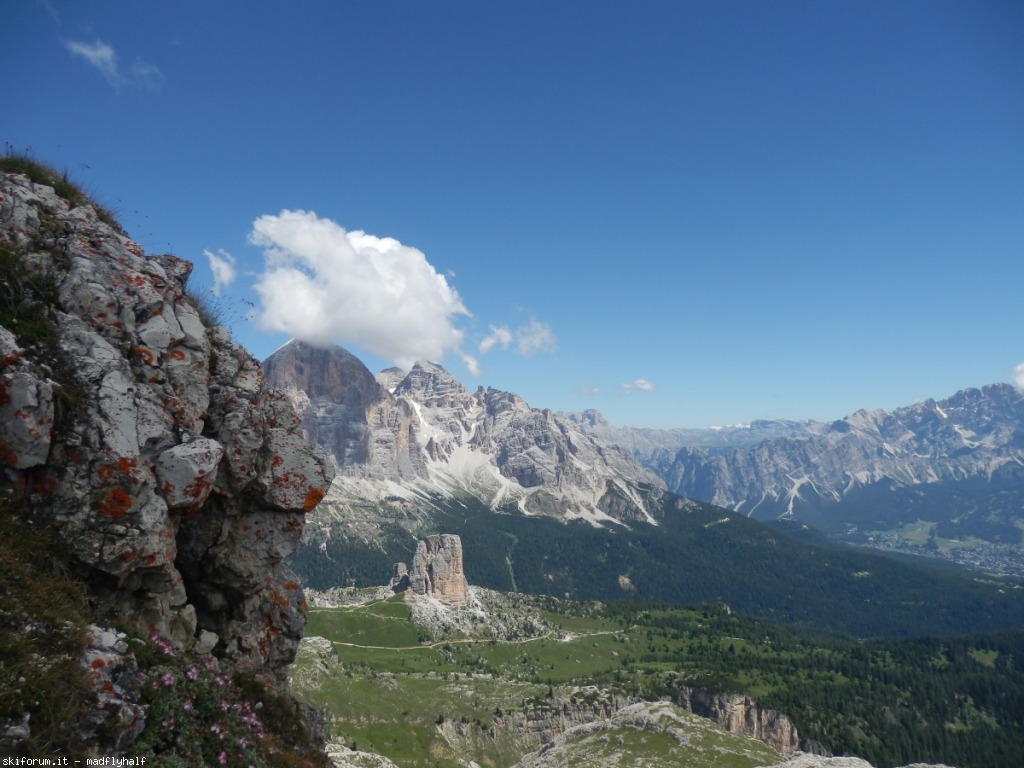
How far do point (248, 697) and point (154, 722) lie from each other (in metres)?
4.64

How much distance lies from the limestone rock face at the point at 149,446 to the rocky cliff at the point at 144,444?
4 centimetres

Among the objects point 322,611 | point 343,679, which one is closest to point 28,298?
point 343,679

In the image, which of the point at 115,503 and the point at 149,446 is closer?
the point at 115,503

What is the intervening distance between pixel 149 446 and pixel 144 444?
7.7 inches

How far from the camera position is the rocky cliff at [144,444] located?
14.1 metres

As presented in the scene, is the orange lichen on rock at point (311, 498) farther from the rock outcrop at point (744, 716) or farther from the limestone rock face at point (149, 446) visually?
the rock outcrop at point (744, 716)

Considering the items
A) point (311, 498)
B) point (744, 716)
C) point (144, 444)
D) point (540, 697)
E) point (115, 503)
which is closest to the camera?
point (115, 503)

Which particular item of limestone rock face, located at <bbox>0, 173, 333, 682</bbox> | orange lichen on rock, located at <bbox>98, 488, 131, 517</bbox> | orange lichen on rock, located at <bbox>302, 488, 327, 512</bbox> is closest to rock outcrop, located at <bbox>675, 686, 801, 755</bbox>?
orange lichen on rock, located at <bbox>302, 488, 327, 512</bbox>

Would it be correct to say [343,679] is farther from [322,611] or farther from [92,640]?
[92,640]

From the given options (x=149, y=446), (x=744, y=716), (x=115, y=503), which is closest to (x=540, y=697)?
(x=744, y=716)

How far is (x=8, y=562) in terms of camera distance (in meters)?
11.8

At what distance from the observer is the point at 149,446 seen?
1606 centimetres

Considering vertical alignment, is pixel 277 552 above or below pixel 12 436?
below

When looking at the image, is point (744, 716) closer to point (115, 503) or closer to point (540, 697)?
point (540, 697)
